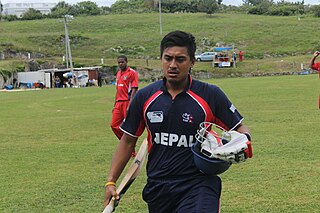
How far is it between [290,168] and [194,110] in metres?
5.66

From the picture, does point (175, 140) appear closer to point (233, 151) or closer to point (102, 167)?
point (233, 151)

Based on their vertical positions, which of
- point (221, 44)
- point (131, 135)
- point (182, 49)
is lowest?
point (221, 44)

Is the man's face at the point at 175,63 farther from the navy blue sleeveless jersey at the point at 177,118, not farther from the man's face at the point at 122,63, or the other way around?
the man's face at the point at 122,63

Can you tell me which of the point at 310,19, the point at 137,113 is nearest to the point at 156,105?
the point at 137,113

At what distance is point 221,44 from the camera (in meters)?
82.8

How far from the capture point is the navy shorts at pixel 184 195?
465 cm

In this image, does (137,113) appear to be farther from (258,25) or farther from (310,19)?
(310,19)

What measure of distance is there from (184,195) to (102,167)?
6.45 metres

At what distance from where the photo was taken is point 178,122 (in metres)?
4.86

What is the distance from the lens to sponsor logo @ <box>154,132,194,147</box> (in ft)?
15.9

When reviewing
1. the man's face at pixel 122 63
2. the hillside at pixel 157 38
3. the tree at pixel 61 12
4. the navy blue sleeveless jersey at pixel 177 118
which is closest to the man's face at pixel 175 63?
the navy blue sleeveless jersey at pixel 177 118

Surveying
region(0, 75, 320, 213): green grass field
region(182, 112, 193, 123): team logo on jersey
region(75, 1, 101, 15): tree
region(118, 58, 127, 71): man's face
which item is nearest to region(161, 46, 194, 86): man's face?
region(182, 112, 193, 123): team logo on jersey

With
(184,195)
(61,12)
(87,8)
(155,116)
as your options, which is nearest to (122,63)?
(155,116)

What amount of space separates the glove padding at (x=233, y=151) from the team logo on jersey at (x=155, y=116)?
0.55 m
